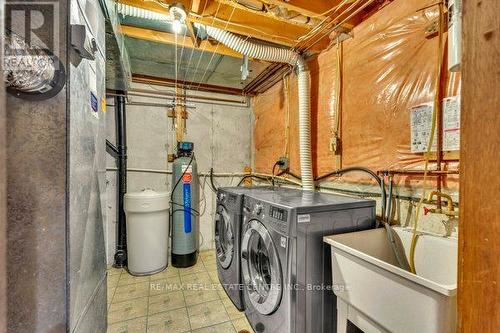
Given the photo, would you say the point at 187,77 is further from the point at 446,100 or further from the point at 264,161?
the point at 446,100

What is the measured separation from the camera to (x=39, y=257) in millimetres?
740

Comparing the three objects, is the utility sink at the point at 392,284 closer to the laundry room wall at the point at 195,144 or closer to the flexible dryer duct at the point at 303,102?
the flexible dryer duct at the point at 303,102


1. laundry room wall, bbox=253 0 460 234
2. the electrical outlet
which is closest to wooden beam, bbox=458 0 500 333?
laundry room wall, bbox=253 0 460 234

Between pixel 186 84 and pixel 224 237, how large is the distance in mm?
2248

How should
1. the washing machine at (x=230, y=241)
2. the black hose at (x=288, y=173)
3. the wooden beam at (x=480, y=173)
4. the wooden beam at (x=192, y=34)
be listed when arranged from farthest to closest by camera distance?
the black hose at (x=288, y=173)
the washing machine at (x=230, y=241)
the wooden beam at (x=192, y=34)
the wooden beam at (x=480, y=173)

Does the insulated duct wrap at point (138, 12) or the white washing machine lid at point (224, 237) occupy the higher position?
the insulated duct wrap at point (138, 12)

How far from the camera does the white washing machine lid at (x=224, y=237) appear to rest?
6.55 feet

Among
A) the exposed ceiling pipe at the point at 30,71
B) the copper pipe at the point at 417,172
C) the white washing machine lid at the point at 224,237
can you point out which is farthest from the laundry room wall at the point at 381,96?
the exposed ceiling pipe at the point at 30,71

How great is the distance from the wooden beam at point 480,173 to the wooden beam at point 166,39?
2.00 metres

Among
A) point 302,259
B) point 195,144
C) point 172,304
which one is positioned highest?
point 195,144

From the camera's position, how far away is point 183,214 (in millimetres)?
2730

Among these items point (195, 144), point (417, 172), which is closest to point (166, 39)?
point (195, 144)

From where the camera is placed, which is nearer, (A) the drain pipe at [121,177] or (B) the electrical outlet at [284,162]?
(B) the electrical outlet at [284,162]

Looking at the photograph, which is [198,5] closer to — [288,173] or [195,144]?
[288,173]
